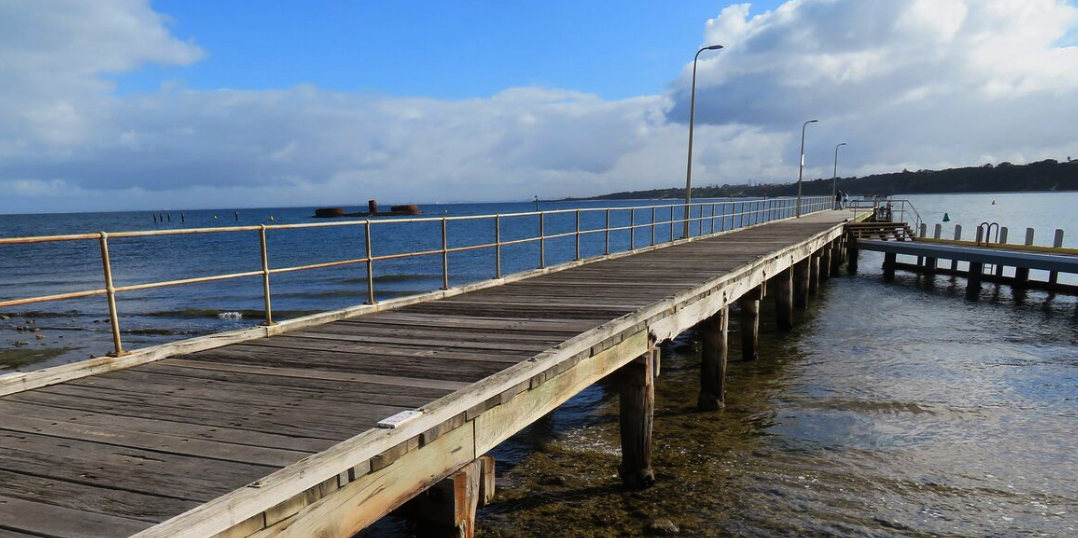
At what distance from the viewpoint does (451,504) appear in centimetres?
361

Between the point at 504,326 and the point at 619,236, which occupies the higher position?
the point at 504,326

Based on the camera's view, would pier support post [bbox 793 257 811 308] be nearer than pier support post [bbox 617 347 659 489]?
No

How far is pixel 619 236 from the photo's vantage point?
74.0 metres

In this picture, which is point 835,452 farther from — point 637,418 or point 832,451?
point 637,418

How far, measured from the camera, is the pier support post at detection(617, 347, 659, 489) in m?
6.30

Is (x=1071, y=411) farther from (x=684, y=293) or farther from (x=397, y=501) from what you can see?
(x=397, y=501)

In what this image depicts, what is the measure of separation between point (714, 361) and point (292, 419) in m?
7.07

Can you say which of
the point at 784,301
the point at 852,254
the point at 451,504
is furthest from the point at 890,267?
the point at 451,504

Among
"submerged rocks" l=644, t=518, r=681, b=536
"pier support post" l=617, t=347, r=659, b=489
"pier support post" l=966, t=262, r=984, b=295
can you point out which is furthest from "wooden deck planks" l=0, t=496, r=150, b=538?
"pier support post" l=966, t=262, r=984, b=295

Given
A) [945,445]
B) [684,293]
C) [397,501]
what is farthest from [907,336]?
[397,501]

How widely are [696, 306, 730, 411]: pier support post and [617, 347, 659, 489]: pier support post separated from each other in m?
2.97

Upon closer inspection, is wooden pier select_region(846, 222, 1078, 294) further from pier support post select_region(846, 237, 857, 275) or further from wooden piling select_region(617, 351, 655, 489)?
wooden piling select_region(617, 351, 655, 489)

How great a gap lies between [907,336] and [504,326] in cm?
1259

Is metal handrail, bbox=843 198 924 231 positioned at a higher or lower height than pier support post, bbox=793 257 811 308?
higher
